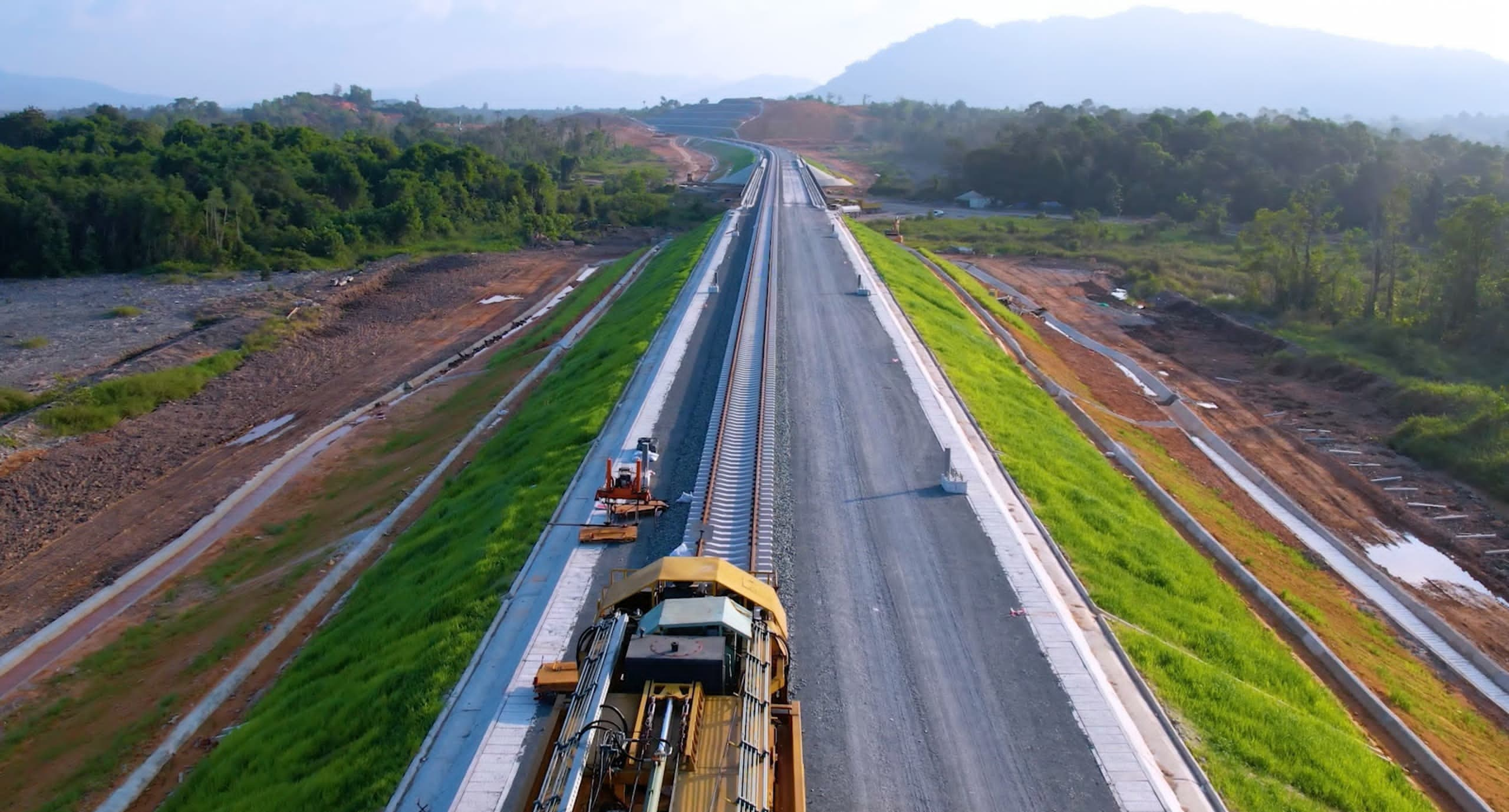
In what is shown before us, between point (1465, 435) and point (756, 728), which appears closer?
point (756, 728)

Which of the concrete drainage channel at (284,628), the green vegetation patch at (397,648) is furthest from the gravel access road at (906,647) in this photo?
the concrete drainage channel at (284,628)

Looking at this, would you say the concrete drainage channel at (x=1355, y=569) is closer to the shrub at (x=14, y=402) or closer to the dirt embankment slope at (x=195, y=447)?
the dirt embankment slope at (x=195, y=447)

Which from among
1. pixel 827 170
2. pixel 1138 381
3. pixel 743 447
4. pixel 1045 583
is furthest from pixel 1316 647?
pixel 827 170

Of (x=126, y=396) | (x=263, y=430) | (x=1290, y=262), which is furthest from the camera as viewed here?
(x=1290, y=262)

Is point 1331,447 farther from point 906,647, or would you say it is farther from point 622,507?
point 622,507

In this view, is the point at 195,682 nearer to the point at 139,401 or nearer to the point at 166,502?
the point at 166,502

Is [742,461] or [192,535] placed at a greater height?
[742,461]
